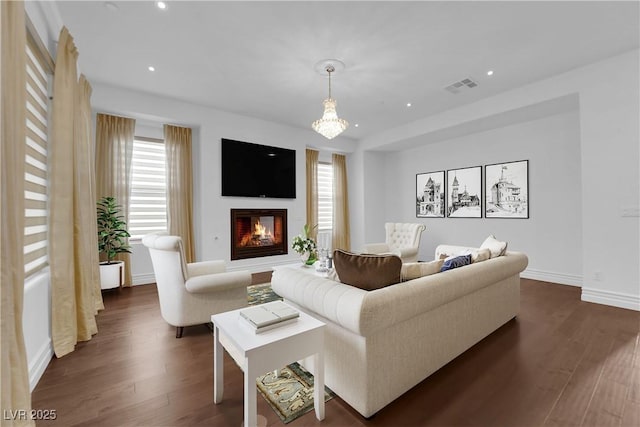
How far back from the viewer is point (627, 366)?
6.76 ft

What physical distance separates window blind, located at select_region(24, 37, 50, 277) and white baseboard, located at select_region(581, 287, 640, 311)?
582 cm

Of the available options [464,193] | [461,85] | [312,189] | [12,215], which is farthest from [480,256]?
[312,189]

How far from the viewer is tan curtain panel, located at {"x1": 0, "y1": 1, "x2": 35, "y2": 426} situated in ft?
4.09

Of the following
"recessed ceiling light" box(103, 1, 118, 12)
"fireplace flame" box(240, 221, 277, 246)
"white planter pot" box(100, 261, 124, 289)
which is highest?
"recessed ceiling light" box(103, 1, 118, 12)

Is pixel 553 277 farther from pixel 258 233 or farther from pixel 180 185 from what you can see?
pixel 180 185

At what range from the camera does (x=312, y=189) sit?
6.43 metres

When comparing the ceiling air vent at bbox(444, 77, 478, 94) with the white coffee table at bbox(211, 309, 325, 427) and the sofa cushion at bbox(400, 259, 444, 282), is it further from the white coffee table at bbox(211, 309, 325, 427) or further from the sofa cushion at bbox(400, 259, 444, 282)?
the white coffee table at bbox(211, 309, 325, 427)

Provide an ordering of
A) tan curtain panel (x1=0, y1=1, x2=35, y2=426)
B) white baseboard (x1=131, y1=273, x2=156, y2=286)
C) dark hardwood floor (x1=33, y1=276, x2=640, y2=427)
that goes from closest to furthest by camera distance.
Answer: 1. tan curtain panel (x1=0, y1=1, x2=35, y2=426)
2. dark hardwood floor (x1=33, y1=276, x2=640, y2=427)
3. white baseboard (x1=131, y1=273, x2=156, y2=286)

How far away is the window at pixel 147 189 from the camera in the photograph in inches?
179

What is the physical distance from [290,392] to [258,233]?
→ 12.9ft

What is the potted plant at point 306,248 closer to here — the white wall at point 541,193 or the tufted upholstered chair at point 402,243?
the tufted upholstered chair at point 402,243

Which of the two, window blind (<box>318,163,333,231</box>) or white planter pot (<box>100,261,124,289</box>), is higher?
window blind (<box>318,163,333,231</box>)

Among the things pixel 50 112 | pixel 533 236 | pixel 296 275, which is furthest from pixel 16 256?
pixel 533 236

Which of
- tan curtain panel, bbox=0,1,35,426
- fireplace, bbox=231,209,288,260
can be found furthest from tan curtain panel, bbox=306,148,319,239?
tan curtain panel, bbox=0,1,35,426
